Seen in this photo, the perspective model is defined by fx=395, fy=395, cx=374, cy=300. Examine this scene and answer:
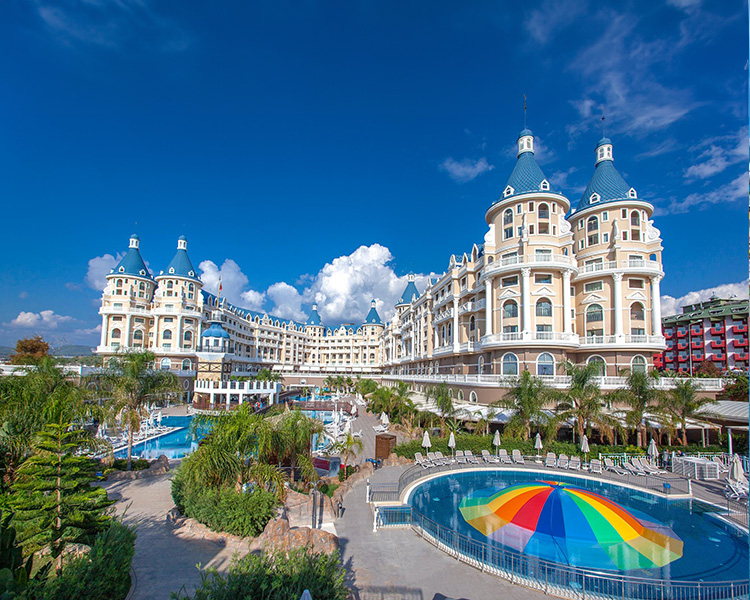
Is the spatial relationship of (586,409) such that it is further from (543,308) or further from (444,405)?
(543,308)

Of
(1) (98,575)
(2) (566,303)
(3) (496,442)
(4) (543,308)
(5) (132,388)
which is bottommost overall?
(3) (496,442)

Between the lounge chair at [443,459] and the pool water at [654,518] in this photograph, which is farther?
the lounge chair at [443,459]

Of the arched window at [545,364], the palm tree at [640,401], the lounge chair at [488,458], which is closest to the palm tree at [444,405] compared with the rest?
the lounge chair at [488,458]

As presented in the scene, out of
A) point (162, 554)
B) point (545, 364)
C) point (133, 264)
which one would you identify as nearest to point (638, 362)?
point (545, 364)

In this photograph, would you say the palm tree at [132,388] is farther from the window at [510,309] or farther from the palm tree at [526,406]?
the window at [510,309]

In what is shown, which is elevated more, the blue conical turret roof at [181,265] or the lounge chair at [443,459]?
the blue conical turret roof at [181,265]

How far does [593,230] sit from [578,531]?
1252 inches

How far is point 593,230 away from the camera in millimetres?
37500

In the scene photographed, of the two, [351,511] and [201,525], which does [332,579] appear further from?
[351,511]

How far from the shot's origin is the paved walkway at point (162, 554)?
9.23m

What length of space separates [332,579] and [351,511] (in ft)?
28.2

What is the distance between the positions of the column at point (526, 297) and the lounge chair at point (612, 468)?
39.0 ft

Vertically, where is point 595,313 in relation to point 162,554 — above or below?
above

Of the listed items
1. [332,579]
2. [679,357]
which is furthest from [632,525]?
[679,357]
